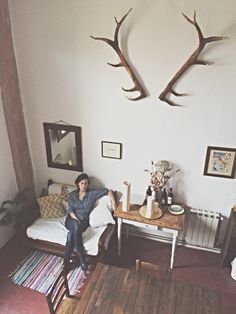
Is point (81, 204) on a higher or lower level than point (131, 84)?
lower

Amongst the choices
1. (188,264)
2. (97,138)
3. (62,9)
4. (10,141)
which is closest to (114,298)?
(188,264)

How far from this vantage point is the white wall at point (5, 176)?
337cm

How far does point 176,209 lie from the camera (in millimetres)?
3293

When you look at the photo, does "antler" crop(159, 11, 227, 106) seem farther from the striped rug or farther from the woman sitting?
the striped rug

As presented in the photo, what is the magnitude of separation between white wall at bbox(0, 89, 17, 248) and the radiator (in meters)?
2.39

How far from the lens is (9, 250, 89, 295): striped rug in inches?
121

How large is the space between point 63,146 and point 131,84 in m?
1.25

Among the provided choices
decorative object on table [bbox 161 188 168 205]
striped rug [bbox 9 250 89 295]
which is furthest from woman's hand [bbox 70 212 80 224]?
decorative object on table [bbox 161 188 168 205]

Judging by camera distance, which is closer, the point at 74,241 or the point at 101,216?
the point at 74,241

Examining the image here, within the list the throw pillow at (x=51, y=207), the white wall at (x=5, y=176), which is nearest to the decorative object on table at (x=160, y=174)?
the throw pillow at (x=51, y=207)

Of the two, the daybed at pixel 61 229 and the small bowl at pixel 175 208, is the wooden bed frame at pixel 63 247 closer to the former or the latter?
the daybed at pixel 61 229

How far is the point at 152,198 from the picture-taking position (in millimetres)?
3033

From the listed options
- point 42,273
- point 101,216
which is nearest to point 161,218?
point 101,216

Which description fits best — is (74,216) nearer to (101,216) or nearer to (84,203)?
(84,203)
